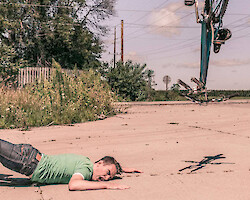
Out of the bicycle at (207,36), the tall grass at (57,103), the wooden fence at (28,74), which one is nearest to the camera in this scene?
the bicycle at (207,36)

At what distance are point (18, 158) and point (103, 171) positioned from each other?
1.03 m

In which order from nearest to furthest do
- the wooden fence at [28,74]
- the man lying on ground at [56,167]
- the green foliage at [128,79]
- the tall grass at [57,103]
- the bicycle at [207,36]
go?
1. the bicycle at [207,36]
2. the man lying on ground at [56,167]
3. the tall grass at [57,103]
4. the wooden fence at [28,74]
5. the green foliage at [128,79]

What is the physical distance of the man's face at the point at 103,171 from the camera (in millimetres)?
3447

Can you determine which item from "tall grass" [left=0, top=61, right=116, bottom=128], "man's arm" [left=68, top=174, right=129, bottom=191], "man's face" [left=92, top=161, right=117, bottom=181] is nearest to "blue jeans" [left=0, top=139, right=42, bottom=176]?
"man's arm" [left=68, top=174, right=129, bottom=191]

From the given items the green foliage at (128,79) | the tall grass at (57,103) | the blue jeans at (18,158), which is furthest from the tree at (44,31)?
the blue jeans at (18,158)

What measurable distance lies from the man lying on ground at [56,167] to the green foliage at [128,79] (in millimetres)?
19305

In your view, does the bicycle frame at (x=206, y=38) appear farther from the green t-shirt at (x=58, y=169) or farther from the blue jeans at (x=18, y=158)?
the blue jeans at (x=18, y=158)

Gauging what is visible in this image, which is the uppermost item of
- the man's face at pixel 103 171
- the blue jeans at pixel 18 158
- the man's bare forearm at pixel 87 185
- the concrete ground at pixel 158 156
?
the blue jeans at pixel 18 158

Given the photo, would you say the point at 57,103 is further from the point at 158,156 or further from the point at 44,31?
the point at 44,31

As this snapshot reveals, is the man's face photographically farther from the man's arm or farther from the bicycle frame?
the bicycle frame

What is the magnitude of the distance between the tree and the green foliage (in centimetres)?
315

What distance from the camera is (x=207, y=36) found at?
1053 millimetres

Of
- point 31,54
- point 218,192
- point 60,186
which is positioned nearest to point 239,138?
point 218,192

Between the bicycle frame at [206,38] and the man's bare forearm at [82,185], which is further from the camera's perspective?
the man's bare forearm at [82,185]
